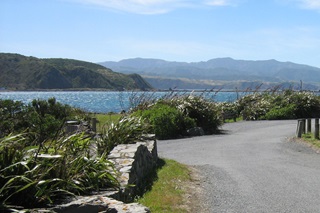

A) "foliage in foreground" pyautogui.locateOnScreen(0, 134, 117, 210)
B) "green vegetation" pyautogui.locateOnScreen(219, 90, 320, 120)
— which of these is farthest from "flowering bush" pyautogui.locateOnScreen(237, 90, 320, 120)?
"foliage in foreground" pyautogui.locateOnScreen(0, 134, 117, 210)

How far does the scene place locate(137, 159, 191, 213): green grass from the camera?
764cm

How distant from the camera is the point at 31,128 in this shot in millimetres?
14008

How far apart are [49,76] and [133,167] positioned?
489 feet

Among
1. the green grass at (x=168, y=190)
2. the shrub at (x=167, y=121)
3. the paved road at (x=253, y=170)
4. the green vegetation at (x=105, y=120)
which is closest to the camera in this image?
the green grass at (x=168, y=190)

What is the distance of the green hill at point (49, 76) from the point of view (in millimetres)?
137000

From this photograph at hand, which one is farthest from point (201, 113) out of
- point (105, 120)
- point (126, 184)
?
point (126, 184)

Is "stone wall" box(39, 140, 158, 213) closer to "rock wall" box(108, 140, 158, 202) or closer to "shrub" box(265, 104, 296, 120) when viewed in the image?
"rock wall" box(108, 140, 158, 202)

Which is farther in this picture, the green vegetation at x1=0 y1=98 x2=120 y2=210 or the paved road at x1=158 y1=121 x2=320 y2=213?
the paved road at x1=158 y1=121 x2=320 y2=213

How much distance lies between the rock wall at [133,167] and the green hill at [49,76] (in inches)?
4524

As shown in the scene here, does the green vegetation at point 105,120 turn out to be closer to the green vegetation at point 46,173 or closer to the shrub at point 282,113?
the green vegetation at point 46,173

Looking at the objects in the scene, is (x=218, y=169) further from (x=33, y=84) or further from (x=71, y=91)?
(x=71, y=91)

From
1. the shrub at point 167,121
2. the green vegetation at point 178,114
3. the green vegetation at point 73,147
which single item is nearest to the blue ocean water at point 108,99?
the green vegetation at point 73,147

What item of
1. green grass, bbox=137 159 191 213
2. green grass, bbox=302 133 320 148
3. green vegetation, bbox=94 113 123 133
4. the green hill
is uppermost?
the green hill

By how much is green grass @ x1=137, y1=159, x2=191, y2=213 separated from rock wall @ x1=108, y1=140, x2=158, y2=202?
0.22m
